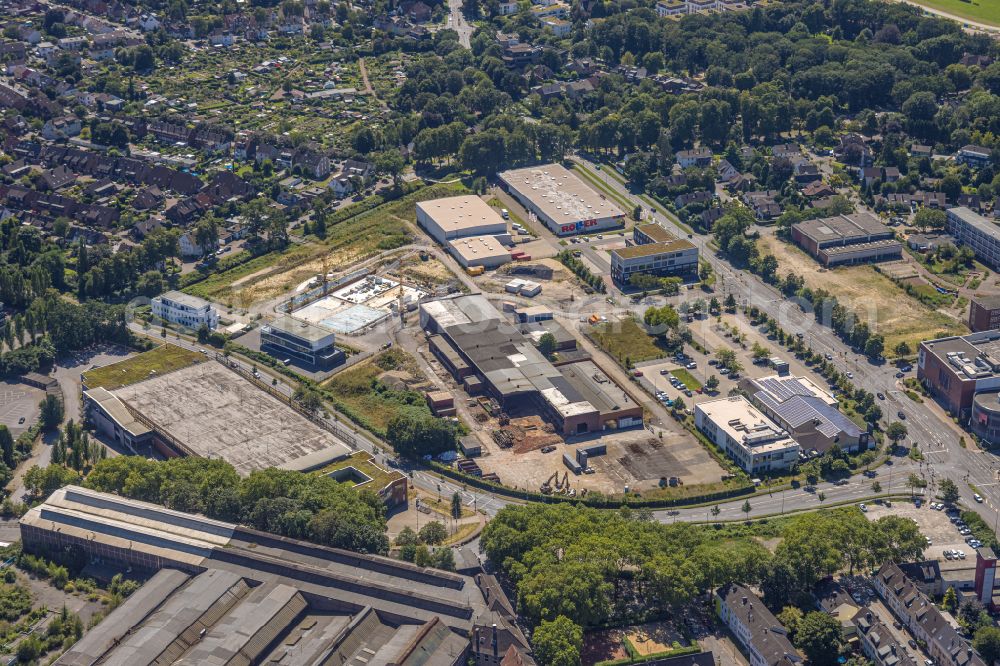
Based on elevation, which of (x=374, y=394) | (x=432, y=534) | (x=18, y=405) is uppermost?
(x=432, y=534)

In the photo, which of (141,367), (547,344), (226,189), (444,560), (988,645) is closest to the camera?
(988,645)

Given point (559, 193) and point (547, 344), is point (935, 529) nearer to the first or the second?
point (547, 344)

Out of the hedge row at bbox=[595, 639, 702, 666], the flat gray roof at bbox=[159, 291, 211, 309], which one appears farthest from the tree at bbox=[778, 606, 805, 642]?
the flat gray roof at bbox=[159, 291, 211, 309]

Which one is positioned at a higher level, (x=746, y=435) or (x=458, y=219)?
(x=458, y=219)

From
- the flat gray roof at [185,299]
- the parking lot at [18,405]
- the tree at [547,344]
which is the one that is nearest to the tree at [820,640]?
the tree at [547,344]

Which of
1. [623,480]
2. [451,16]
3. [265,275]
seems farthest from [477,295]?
[451,16]

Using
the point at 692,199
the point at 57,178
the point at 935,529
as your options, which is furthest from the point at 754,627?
the point at 57,178
